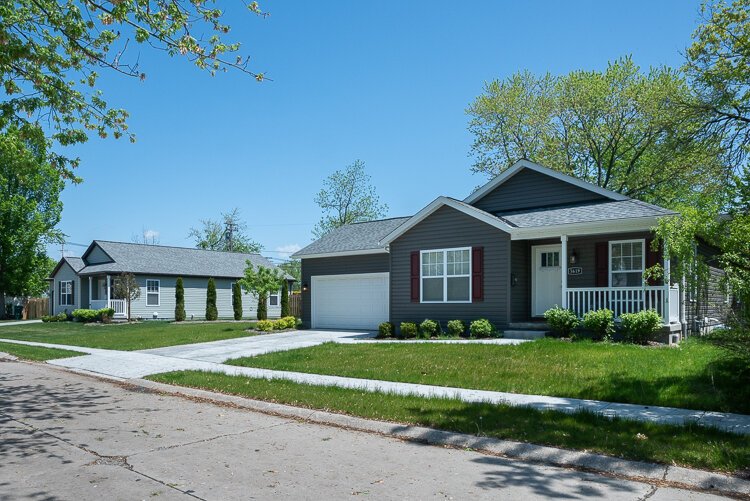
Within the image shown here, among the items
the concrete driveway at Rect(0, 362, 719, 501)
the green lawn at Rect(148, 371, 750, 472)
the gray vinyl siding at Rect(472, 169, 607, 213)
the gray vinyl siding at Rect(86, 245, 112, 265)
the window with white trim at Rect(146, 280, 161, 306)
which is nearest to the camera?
the concrete driveway at Rect(0, 362, 719, 501)

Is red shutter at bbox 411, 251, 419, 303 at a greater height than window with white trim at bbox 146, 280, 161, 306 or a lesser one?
greater

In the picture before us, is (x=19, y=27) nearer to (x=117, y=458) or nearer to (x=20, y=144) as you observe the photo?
(x=20, y=144)

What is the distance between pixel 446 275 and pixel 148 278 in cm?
2395

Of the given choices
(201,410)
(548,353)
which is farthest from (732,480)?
(548,353)

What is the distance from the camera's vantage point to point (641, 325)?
47.2 feet

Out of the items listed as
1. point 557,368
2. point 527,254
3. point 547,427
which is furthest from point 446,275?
point 547,427

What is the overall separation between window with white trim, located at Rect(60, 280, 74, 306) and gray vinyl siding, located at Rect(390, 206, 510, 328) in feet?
93.1

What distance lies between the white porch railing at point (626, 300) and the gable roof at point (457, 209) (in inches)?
109

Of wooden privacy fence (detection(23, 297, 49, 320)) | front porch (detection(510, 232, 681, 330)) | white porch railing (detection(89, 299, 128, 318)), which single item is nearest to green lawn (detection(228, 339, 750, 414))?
front porch (detection(510, 232, 681, 330))

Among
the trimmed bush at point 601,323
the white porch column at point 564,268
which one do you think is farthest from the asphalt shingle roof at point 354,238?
the trimmed bush at point 601,323

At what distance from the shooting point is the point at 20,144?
12.0m

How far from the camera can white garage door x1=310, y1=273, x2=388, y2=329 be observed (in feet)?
76.5

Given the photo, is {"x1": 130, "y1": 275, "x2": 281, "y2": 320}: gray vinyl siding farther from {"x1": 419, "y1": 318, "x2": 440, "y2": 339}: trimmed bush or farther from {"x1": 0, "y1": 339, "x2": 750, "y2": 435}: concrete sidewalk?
{"x1": 0, "y1": 339, "x2": 750, "y2": 435}: concrete sidewalk

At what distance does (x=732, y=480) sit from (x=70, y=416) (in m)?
7.89
